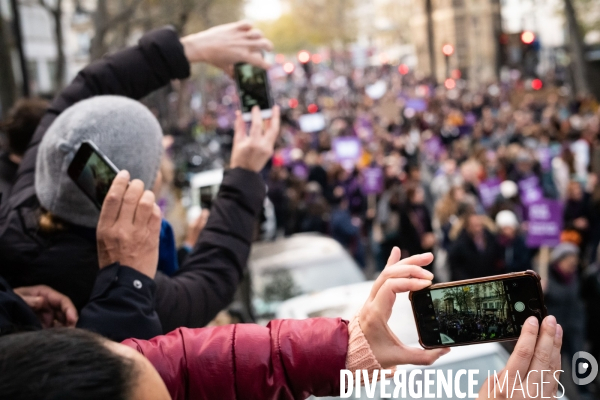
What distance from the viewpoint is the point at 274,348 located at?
4.79 ft

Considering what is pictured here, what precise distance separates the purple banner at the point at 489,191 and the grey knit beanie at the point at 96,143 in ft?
29.2

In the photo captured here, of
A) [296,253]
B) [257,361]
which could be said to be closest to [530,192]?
[296,253]

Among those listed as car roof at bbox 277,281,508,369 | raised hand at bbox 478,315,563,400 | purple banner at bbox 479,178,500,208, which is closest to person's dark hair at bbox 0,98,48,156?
car roof at bbox 277,281,508,369

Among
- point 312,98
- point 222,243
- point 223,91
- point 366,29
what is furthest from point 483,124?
point 366,29

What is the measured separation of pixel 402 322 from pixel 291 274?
4.32 metres

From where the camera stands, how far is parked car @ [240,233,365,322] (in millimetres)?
6297

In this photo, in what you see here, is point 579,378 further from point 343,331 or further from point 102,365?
point 102,365

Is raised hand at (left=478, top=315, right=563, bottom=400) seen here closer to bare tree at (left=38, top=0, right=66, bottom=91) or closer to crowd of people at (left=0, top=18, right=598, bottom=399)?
crowd of people at (left=0, top=18, right=598, bottom=399)

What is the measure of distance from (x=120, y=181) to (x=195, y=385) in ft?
1.66

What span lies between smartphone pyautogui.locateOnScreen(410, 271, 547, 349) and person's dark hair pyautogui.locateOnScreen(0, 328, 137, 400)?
63cm

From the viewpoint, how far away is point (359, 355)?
1.42 m

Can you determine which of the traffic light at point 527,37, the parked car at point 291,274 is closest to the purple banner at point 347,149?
the parked car at point 291,274

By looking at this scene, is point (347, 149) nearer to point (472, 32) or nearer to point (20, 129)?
point (20, 129)

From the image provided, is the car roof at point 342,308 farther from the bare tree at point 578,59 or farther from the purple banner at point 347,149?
the bare tree at point 578,59
